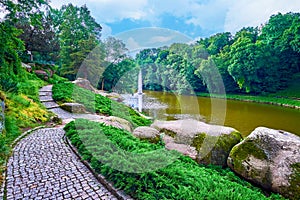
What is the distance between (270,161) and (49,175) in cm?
456

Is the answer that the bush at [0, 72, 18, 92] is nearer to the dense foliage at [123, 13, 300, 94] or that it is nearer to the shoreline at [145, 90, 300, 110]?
the shoreline at [145, 90, 300, 110]

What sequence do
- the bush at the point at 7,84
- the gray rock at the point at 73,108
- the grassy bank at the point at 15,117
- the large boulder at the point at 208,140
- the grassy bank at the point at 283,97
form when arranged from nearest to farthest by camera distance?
the grassy bank at the point at 15,117 < the large boulder at the point at 208,140 < the bush at the point at 7,84 < the gray rock at the point at 73,108 < the grassy bank at the point at 283,97

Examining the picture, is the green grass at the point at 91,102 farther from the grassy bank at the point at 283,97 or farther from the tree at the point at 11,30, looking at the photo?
the grassy bank at the point at 283,97

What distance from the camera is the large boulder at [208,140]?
17.3 ft

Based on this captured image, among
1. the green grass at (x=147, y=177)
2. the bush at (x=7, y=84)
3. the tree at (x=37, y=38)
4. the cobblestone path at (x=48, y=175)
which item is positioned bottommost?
the cobblestone path at (x=48, y=175)

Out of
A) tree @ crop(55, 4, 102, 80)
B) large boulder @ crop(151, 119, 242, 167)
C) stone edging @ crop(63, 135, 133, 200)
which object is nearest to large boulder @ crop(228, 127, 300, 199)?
large boulder @ crop(151, 119, 242, 167)

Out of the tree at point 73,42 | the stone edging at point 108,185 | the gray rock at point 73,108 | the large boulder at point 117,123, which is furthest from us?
the tree at point 73,42

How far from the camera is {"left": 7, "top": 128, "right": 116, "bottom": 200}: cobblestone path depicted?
3066 millimetres

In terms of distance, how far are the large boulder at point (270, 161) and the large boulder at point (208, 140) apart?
361 mm

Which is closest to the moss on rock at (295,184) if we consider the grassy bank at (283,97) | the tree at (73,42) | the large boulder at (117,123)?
the large boulder at (117,123)

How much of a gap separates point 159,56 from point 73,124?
30.7 meters

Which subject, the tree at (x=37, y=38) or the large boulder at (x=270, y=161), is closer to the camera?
the large boulder at (x=270, y=161)

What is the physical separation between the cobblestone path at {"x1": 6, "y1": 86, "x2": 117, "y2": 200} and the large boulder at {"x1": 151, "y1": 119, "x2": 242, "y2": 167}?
3.03 metres

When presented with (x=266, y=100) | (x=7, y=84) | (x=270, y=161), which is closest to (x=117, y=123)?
(x=7, y=84)
